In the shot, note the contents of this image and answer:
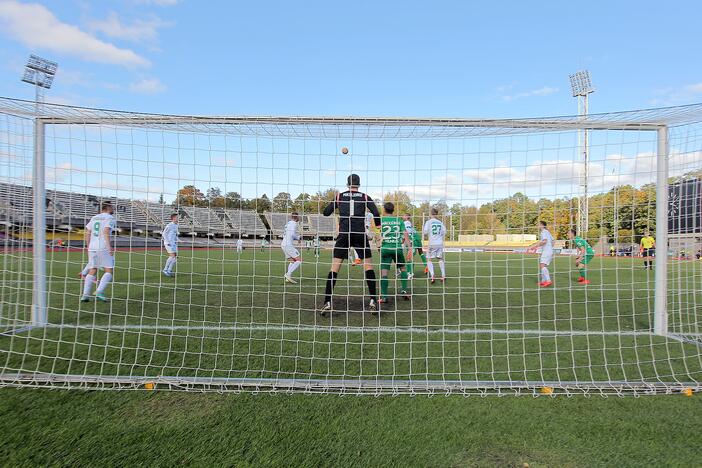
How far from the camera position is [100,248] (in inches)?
267

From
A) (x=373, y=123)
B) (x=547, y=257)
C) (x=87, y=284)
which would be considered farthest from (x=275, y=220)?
(x=547, y=257)

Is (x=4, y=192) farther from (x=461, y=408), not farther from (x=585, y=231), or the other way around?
(x=585, y=231)

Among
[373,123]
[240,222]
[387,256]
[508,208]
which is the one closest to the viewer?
[373,123]

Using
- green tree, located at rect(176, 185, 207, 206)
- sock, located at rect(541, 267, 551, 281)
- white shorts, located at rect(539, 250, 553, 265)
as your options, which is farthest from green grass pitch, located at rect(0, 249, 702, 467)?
sock, located at rect(541, 267, 551, 281)

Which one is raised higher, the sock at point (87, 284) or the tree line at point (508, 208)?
the tree line at point (508, 208)

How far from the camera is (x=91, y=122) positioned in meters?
4.20

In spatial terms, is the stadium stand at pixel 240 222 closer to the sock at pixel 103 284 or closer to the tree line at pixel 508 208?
the tree line at pixel 508 208

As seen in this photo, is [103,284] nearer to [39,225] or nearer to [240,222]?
[39,225]

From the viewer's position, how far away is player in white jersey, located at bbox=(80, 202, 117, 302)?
6.68 meters

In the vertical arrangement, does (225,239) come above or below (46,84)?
below

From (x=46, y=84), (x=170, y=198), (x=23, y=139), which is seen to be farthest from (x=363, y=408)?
(x=46, y=84)

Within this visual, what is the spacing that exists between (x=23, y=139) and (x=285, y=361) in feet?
13.4

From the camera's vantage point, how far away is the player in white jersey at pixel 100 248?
6676 millimetres

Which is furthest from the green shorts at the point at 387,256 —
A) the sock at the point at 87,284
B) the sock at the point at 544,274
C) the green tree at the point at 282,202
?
the sock at the point at 87,284
